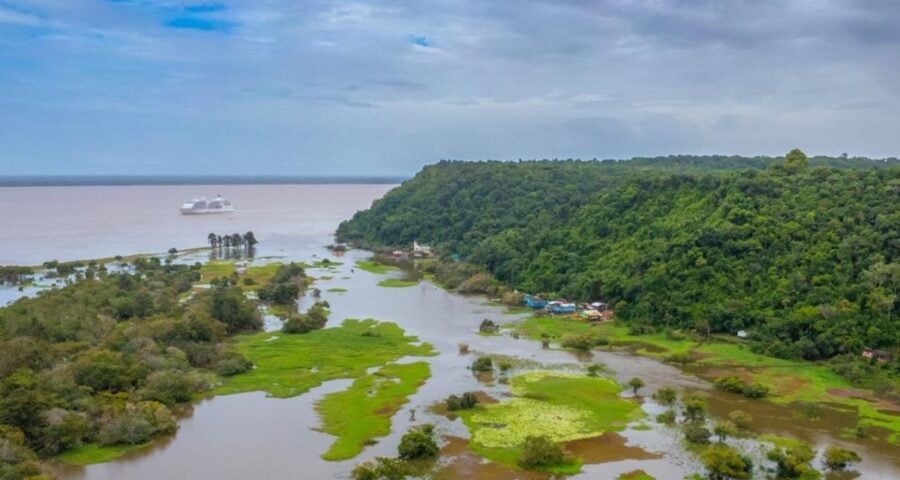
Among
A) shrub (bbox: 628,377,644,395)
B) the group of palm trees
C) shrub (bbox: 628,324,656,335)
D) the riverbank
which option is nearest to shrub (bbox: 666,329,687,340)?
the riverbank

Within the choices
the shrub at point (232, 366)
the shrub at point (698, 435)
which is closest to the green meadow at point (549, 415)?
the shrub at point (698, 435)

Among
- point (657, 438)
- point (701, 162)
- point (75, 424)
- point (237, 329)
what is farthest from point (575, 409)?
point (701, 162)

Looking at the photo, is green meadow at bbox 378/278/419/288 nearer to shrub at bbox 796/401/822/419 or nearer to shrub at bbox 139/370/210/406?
shrub at bbox 139/370/210/406

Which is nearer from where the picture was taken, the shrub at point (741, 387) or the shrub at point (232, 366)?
the shrub at point (741, 387)

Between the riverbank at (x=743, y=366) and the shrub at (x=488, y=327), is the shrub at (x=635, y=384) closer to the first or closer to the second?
the riverbank at (x=743, y=366)

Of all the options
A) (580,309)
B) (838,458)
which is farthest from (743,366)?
(580,309)
